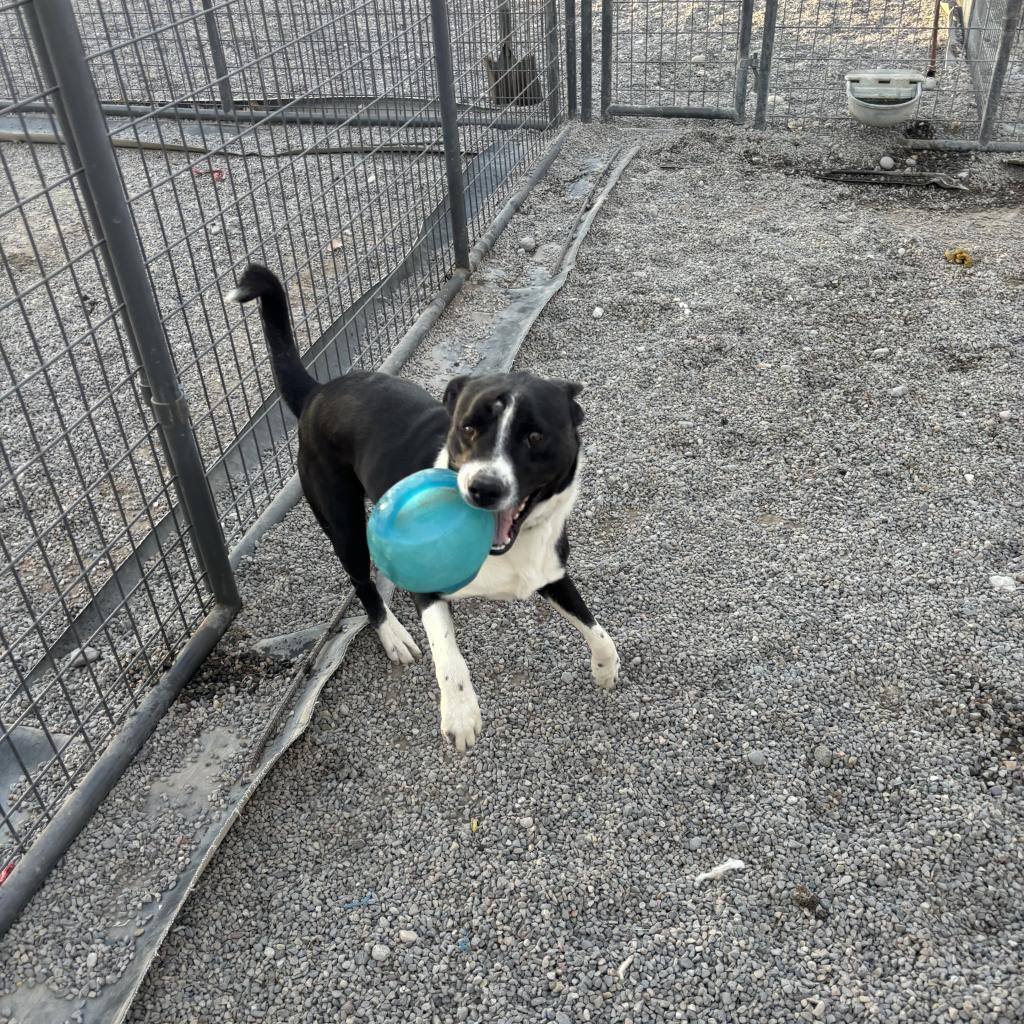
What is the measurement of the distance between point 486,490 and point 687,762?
1076 millimetres

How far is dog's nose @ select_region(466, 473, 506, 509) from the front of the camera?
8.17 feet

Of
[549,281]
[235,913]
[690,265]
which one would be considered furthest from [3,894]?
[690,265]

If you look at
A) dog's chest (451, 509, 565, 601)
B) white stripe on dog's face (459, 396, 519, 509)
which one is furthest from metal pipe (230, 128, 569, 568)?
white stripe on dog's face (459, 396, 519, 509)

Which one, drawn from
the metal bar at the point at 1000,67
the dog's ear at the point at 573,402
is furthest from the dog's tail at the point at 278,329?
the metal bar at the point at 1000,67

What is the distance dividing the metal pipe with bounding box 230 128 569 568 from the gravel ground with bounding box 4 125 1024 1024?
0.10m

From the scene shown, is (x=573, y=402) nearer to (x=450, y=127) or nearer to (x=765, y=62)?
(x=450, y=127)

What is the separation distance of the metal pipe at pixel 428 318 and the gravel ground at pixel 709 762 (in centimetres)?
12

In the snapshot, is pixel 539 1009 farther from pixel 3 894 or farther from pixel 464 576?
pixel 3 894

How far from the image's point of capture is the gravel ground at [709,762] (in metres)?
2.35

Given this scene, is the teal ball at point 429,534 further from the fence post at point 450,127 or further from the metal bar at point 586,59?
the metal bar at point 586,59

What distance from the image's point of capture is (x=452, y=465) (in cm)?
277

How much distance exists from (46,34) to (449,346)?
9.62 ft

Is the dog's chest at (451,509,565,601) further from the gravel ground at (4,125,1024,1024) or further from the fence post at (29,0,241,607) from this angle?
the fence post at (29,0,241,607)

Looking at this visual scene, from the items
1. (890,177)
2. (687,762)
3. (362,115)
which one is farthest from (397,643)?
(890,177)
